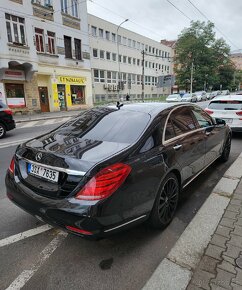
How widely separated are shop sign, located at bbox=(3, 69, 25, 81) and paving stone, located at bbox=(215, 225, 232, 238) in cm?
1862

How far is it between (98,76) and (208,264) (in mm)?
32834

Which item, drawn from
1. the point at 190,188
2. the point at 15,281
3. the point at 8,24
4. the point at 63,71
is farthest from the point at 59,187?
the point at 63,71

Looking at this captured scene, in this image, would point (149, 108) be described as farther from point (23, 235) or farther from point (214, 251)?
point (23, 235)

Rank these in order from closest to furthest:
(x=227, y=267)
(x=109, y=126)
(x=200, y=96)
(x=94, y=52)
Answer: (x=227, y=267) < (x=109, y=126) < (x=94, y=52) < (x=200, y=96)

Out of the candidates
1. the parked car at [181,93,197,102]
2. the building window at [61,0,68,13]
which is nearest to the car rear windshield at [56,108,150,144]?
the building window at [61,0,68,13]

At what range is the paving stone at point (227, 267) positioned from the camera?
7.40 feet

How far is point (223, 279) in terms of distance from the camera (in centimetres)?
216

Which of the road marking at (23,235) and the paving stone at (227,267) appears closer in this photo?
the paving stone at (227,267)

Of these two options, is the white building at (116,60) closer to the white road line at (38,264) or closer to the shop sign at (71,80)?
the shop sign at (71,80)

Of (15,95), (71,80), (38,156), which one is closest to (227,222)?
(38,156)

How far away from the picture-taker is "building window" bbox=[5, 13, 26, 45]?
16953mm

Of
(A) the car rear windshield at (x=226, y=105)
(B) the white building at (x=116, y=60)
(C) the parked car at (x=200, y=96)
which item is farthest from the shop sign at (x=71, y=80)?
(C) the parked car at (x=200, y=96)

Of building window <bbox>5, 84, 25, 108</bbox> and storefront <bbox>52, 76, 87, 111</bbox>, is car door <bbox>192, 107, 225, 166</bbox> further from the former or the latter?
storefront <bbox>52, 76, 87, 111</bbox>

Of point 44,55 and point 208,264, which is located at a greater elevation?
point 44,55
